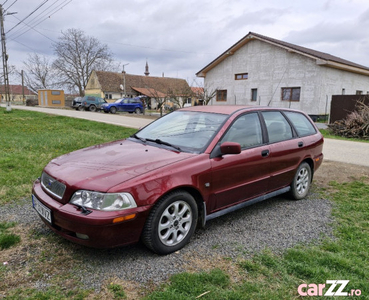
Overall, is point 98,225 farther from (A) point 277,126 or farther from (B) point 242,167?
(A) point 277,126

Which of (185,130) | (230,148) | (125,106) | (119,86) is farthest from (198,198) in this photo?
(119,86)

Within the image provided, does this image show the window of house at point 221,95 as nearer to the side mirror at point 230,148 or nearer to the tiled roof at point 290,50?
the tiled roof at point 290,50

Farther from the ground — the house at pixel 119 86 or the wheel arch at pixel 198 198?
the house at pixel 119 86

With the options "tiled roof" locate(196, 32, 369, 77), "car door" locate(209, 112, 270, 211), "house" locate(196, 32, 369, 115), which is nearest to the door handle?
"car door" locate(209, 112, 270, 211)

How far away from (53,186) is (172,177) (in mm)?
1232

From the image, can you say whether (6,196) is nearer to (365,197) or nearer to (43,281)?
(43,281)

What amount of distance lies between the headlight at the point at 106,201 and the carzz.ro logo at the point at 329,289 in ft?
5.33

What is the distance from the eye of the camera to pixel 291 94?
878 inches

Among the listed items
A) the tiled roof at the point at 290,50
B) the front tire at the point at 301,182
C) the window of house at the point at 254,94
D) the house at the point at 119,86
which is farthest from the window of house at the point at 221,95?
the front tire at the point at 301,182

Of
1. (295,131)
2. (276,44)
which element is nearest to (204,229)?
(295,131)

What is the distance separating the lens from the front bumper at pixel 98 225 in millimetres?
2557

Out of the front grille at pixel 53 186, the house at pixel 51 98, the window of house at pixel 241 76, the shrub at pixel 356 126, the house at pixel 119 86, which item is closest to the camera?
the front grille at pixel 53 186

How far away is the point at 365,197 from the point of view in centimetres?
486

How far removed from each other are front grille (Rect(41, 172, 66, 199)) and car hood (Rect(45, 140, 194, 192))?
49 millimetres
